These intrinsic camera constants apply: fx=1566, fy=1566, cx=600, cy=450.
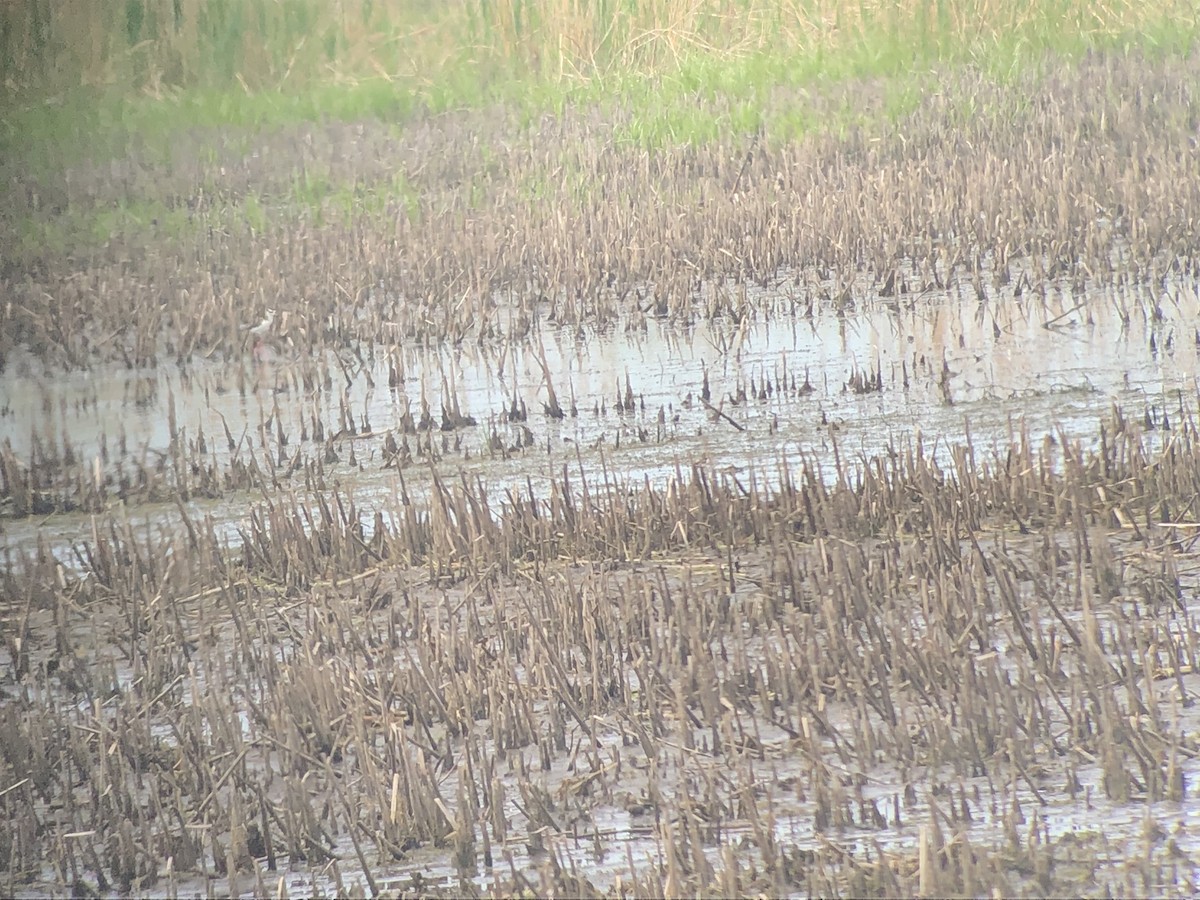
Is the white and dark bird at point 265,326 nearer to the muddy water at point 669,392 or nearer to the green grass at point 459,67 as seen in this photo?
the muddy water at point 669,392

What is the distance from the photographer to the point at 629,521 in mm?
3863

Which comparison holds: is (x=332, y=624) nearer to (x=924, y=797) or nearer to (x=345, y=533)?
(x=345, y=533)

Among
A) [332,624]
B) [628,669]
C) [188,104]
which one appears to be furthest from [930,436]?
[188,104]

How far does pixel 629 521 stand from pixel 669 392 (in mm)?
779

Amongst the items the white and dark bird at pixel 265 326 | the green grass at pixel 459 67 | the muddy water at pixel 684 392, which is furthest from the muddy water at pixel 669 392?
the green grass at pixel 459 67

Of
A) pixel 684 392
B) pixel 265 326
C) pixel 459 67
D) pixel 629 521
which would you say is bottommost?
pixel 629 521

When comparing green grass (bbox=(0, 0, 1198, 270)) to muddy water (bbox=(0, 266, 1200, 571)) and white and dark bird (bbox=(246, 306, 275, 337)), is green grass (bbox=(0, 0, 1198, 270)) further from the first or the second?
muddy water (bbox=(0, 266, 1200, 571))

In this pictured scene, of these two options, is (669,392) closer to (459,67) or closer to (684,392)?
(684,392)

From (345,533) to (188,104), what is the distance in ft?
5.37

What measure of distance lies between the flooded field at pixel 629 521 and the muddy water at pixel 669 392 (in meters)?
0.02

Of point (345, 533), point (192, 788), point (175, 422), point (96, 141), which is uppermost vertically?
point (96, 141)

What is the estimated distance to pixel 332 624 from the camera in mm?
3564

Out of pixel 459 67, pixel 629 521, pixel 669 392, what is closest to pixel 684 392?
pixel 669 392

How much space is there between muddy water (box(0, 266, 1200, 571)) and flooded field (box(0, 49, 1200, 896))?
15 mm
